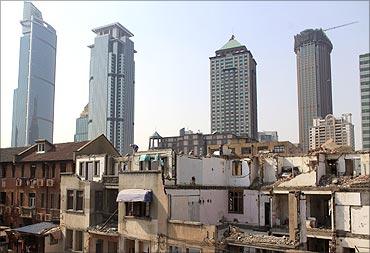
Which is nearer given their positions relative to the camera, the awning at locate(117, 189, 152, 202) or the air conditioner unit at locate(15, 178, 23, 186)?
the awning at locate(117, 189, 152, 202)

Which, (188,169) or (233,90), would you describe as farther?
(233,90)

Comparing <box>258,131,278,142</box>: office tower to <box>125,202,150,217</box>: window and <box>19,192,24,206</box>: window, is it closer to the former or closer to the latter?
<box>19,192,24,206</box>: window

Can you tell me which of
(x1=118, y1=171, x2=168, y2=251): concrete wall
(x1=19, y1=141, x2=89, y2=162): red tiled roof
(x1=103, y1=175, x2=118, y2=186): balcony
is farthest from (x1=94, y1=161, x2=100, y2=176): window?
(x1=118, y1=171, x2=168, y2=251): concrete wall

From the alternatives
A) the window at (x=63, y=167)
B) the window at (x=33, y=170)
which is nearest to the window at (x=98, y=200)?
the window at (x=63, y=167)

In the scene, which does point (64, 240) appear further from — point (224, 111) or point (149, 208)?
point (224, 111)

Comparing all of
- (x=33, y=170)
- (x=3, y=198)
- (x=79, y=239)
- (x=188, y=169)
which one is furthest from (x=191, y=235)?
(x=3, y=198)

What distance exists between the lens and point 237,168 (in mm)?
43938

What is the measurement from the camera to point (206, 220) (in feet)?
127

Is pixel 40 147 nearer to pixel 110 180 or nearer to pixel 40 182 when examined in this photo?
pixel 40 182

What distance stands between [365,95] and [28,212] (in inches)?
5018

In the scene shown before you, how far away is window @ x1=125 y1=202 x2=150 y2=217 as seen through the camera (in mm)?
33141

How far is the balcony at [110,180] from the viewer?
38656 mm

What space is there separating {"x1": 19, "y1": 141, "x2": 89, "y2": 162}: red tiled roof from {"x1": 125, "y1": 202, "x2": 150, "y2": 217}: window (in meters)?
15.8

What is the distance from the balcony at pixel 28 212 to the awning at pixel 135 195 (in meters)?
20.0
